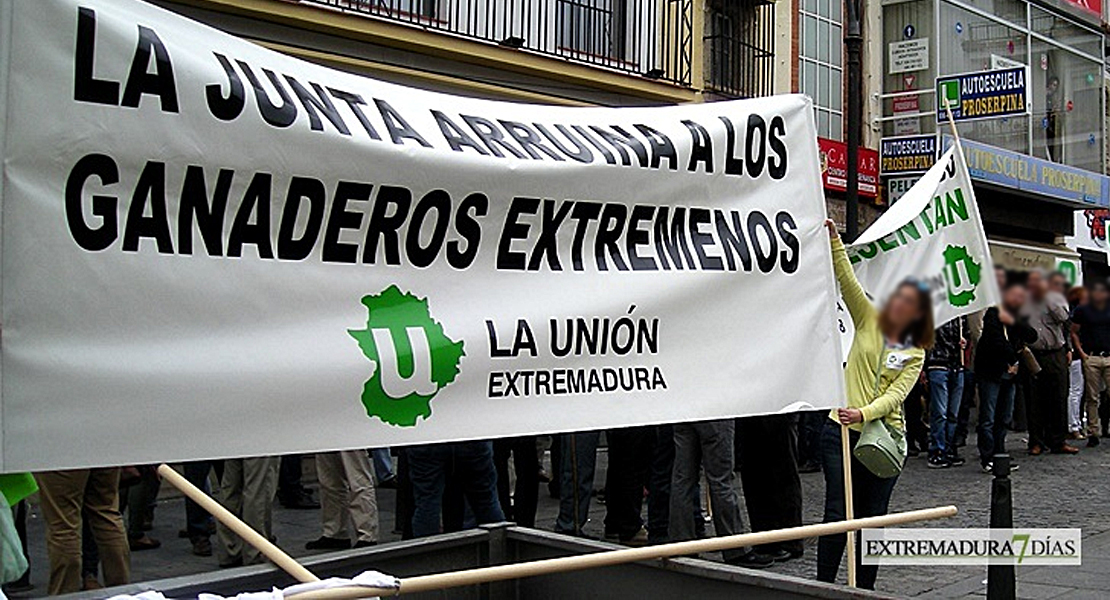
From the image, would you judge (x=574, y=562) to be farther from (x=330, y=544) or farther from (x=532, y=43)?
(x=532, y=43)

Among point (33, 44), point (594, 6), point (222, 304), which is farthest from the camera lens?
point (594, 6)

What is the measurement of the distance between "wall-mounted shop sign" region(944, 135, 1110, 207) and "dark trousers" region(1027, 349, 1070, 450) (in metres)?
5.16

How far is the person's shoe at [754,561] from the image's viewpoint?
25.4 feet

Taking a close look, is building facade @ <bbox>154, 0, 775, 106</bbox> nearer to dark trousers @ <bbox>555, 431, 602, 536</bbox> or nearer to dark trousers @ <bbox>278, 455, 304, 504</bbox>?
dark trousers @ <bbox>278, 455, 304, 504</bbox>

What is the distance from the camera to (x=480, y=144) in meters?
3.55

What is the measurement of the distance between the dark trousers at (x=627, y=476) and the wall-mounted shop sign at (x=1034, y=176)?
1124cm

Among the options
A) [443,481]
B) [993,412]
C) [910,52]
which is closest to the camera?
[443,481]

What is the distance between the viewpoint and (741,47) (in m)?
17.0

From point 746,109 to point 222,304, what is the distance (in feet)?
7.32

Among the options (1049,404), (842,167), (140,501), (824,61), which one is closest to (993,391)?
(1049,404)

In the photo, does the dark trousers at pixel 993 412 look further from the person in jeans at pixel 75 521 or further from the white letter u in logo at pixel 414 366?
the white letter u in logo at pixel 414 366

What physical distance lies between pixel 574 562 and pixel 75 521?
3.91 m

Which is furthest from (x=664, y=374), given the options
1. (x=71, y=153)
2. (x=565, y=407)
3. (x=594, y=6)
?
(x=594, y=6)

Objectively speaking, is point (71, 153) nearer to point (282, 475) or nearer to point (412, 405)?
point (412, 405)
